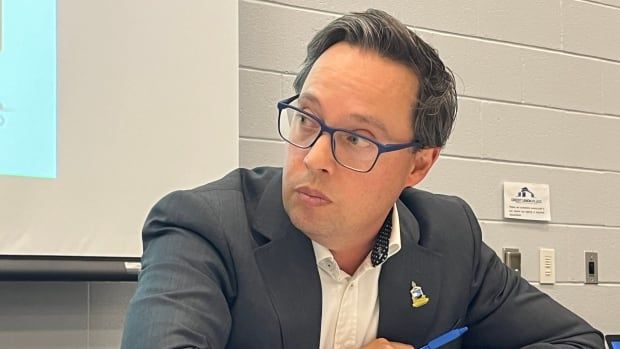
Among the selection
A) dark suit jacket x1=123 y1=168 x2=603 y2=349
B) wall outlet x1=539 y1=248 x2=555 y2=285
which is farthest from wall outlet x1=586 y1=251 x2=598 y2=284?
dark suit jacket x1=123 y1=168 x2=603 y2=349

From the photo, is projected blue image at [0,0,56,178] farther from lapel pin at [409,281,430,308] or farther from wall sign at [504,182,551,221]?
wall sign at [504,182,551,221]

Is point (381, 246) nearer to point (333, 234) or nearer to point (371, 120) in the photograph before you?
point (333, 234)

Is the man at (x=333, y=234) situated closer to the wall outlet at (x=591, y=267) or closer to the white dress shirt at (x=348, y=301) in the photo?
the white dress shirt at (x=348, y=301)

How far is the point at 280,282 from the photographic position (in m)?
1.22

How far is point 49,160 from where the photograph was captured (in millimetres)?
1811

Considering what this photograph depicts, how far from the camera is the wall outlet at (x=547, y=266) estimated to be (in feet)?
8.29

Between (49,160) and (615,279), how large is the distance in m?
1.83

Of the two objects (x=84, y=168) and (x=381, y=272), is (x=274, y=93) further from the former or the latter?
(x=381, y=272)

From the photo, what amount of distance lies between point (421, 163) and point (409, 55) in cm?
20

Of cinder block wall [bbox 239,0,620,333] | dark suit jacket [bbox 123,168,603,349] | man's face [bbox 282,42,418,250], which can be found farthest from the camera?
cinder block wall [bbox 239,0,620,333]

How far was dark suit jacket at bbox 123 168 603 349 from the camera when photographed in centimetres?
109

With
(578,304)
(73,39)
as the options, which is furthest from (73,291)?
(578,304)

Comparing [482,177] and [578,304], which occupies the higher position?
[482,177]

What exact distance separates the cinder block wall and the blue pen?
1021 millimetres
